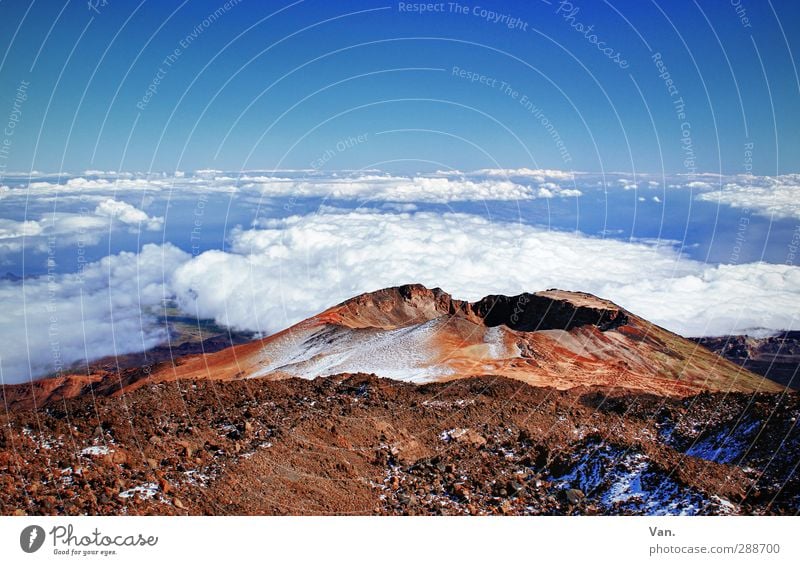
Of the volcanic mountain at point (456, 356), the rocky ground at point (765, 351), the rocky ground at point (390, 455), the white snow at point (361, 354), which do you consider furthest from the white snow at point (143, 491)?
the rocky ground at point (765, 351)

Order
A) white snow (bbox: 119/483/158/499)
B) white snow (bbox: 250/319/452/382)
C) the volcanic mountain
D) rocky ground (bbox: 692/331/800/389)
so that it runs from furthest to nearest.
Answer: rocky ground (bbox: 692/331/800/389) < the volcanic mountain < white snow (bbox: 250/319/452/382) < white snow (bbox: 119/483/158/499)

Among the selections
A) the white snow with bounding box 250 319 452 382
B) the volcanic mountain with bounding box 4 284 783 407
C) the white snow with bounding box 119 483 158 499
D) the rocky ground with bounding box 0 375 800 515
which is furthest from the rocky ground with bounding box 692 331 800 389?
the white snow with bounding box 119 483 158 499

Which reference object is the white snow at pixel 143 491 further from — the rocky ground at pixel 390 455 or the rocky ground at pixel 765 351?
the rocky ground at pixel 765 351

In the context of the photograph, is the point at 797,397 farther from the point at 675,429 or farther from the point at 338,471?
the point at 338,471

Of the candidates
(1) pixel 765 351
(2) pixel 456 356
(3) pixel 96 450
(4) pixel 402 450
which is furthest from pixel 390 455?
(1) pixel 765 351

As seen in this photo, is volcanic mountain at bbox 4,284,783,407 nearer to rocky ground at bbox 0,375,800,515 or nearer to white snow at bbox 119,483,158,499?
rocky ground at bbox 0,375,800,515

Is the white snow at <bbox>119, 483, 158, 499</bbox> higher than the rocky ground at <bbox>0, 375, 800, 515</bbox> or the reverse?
the reverse
